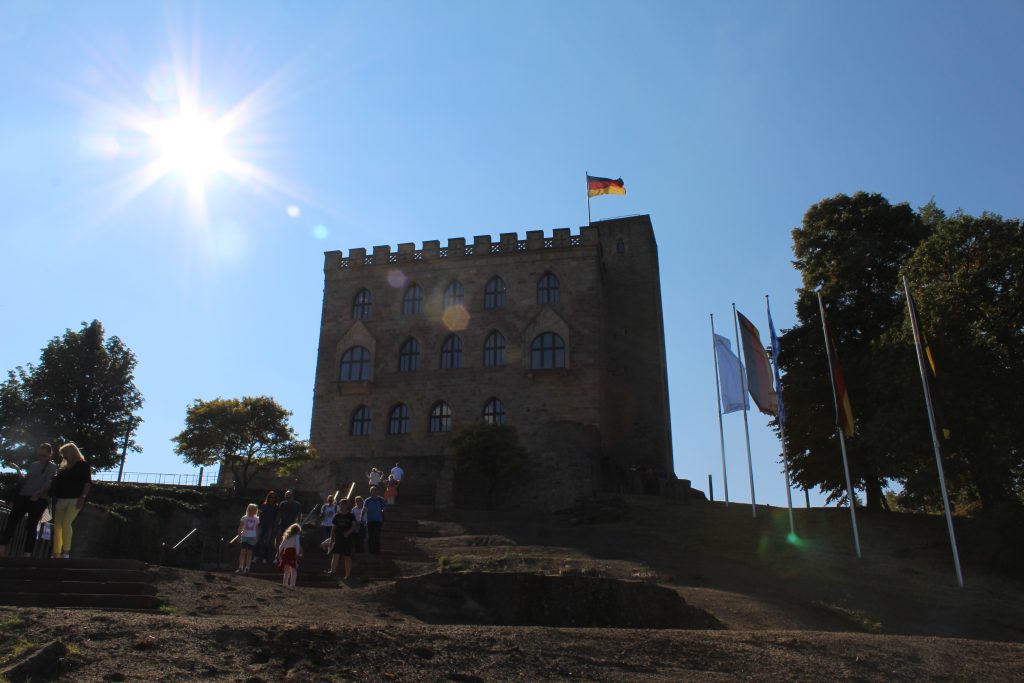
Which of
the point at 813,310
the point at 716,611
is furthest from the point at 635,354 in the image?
the point at 716,611

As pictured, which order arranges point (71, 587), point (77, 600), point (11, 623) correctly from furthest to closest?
1. point (71, 587)
2. point (77, 600)
3. point (11, 623)

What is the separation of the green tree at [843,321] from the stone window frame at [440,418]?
1572 centimetres

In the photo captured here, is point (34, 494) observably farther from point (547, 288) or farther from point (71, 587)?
point (547, 288)

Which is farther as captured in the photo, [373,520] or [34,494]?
[373,520]

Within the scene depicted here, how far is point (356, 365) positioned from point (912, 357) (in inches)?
1028

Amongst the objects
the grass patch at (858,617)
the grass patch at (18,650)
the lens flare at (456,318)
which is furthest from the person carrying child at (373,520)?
the lens flare at (456,318)

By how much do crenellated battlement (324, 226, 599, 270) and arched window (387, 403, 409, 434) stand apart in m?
8.09

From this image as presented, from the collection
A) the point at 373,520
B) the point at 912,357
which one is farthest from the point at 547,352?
the point at 373,520

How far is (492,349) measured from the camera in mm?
40750

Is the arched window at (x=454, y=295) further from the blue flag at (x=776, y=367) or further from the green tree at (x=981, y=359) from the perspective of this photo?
the green tree at (x=981, y=359)

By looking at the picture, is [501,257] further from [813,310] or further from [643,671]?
[643,671]

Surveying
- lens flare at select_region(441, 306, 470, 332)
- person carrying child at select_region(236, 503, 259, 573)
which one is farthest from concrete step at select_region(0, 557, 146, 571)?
lens flare at select_region(441, 306, 470, 332)

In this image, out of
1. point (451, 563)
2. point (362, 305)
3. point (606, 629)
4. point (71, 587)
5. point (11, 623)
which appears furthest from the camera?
point (362, 305)

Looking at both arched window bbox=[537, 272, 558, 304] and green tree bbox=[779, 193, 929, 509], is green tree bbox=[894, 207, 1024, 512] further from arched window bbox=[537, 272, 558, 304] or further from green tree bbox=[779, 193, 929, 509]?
arched window bbox=[537, 272, 558, 304]
